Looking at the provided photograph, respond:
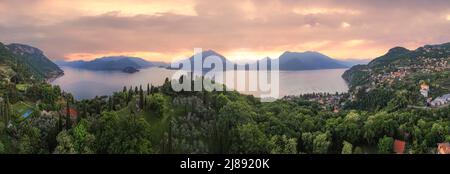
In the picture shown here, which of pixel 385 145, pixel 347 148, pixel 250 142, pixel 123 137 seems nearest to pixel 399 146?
pixel 385 145

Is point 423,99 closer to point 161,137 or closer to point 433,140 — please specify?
point 433,140

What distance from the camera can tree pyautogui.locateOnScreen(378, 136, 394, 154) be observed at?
4674cm

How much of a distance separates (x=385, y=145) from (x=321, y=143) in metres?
6.93

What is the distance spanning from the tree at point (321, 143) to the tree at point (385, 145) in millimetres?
5498

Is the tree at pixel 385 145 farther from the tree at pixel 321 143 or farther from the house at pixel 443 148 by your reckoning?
the tree at pixel 321 143

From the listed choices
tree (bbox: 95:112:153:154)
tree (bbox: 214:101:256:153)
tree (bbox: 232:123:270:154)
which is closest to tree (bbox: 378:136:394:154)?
tree (bbox: 232:123:270:154)

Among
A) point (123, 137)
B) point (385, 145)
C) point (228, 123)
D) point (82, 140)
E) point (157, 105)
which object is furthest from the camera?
point (157, 105)

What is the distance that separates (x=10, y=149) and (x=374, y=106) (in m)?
87.7

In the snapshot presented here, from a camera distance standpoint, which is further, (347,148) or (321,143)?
(321,143)

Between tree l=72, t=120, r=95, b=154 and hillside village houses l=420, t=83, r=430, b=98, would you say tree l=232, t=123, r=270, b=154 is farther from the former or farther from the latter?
hillside village houses l=420, t=83, r=430, b=98

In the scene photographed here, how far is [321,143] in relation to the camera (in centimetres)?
4650

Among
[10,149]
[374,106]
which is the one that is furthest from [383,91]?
[10,149]

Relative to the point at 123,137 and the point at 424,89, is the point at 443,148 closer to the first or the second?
the point at 123,137

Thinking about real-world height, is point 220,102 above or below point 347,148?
above
